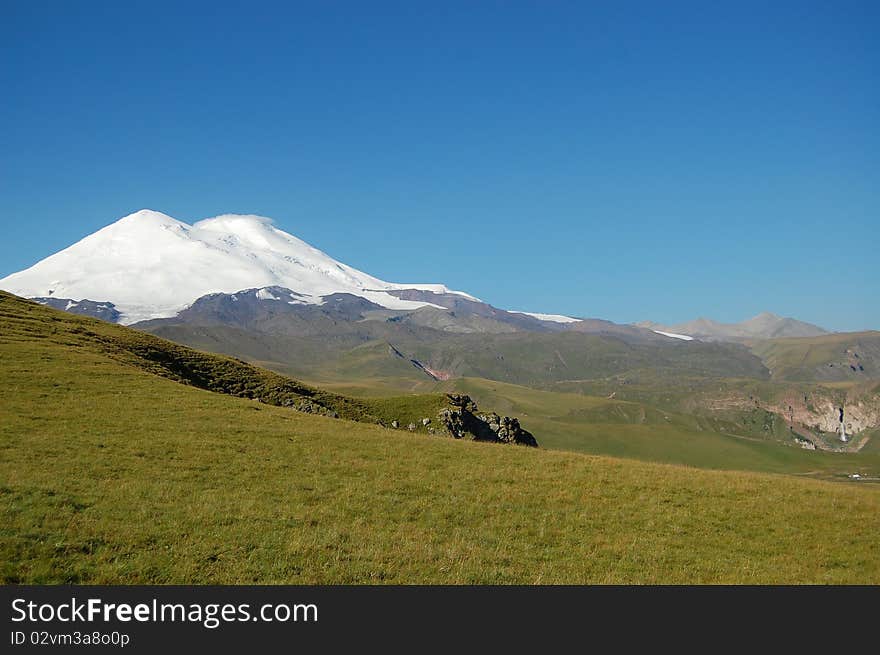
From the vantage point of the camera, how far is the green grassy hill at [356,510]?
703 inches

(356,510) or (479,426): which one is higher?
(356,510)

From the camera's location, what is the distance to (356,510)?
2317 centimetres

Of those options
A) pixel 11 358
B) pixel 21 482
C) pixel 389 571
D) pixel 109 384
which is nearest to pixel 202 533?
pixel 389 571

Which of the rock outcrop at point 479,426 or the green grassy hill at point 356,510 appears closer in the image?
the green grassy hill at point 356,510

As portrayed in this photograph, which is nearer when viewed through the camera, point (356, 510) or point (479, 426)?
point (356, 510)

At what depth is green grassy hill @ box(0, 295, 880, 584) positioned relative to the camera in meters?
17.9

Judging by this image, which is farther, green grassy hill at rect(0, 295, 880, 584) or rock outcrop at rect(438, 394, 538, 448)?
rock outcrop at rect(438, 394, 538, 448)
